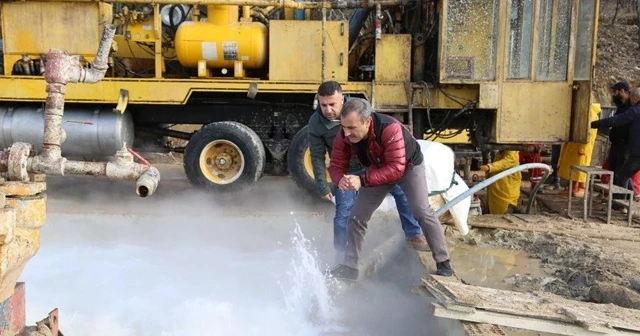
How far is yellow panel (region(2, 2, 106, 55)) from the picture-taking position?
339 inches

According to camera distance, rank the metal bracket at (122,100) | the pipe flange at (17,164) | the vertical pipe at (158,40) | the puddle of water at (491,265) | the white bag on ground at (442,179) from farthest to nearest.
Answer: the vertical pipe at (158,40) < the metal bracket at (122,100) < the white bag on ground at (442,179) < the puddle of water at (491,265) < the pipe flange at (17,164)

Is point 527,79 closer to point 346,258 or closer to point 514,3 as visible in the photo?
point 514,3

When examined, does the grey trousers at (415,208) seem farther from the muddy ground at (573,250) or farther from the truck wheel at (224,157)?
the truck wheel at (224,157)

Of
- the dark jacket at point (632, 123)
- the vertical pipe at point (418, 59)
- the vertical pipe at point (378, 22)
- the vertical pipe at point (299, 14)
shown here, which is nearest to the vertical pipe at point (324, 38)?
the vertical pipe at point (299, 14)

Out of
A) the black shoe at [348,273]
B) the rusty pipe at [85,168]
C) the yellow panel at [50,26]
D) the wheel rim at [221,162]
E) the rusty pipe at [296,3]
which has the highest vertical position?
the rusty pipe at [296,3]

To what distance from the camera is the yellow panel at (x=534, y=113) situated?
8.26 meters

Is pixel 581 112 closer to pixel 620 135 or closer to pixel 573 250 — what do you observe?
pixel 620 135

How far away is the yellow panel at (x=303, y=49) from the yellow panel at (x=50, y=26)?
7.73 feet

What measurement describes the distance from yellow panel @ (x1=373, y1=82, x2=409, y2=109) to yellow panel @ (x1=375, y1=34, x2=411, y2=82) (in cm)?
9

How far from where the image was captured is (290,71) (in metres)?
8.63

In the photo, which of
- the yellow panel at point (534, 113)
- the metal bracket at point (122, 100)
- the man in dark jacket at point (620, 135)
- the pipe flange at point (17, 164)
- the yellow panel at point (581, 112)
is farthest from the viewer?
the man in dark jacket at point (620, 135)

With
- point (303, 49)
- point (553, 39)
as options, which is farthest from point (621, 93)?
point (303, 49)

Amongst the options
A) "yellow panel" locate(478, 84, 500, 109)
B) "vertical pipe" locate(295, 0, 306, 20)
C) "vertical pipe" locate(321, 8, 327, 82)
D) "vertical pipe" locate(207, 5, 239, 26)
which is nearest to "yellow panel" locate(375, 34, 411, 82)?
"vertical pipe" locate(321, 8, 327, 82)

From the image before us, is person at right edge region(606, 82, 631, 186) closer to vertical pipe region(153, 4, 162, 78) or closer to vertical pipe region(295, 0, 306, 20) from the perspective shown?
vertical pipe region(295, 0, 306, 20)
